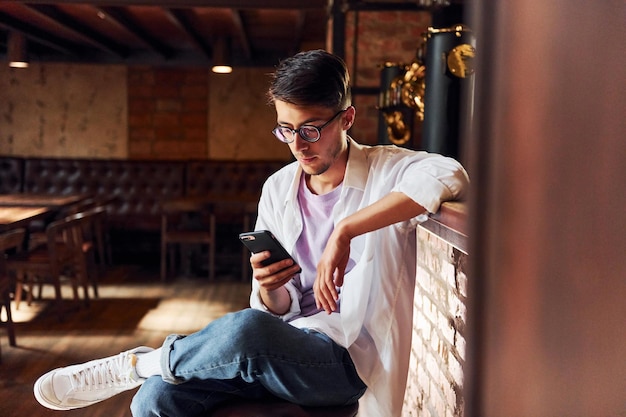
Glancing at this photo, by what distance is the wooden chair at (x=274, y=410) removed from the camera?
1504mm

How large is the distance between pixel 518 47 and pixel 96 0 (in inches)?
220

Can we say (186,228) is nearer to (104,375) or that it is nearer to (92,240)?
(92,240)

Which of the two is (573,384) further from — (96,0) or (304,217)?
(96,0)

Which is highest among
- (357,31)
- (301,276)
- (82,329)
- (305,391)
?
(357,31)

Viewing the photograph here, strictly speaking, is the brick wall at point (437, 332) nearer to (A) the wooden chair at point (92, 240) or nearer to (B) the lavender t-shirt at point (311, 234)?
(B) the lavender t-shirt at point (311, 234)

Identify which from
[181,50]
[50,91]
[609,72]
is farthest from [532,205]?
[50,91]

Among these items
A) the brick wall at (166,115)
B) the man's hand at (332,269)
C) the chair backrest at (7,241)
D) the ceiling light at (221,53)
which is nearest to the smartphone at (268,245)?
the man's hand at (332,269)

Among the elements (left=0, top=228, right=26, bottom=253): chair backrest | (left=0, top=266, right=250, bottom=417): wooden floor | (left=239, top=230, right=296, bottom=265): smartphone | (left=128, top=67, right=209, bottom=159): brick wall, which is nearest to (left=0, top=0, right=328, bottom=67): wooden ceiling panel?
(left=128, top=67, right=209, bottom=159): brick wall

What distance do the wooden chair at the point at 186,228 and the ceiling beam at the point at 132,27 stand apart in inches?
67.1

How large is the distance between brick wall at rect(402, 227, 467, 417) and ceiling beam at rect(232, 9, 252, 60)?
401 centimetres

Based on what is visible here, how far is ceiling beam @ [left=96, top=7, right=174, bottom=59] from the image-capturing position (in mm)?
5900

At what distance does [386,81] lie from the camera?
4156 mm

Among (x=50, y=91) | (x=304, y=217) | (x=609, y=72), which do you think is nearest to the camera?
(x=609, y=72)

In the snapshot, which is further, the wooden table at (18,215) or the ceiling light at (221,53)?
the ceiling light at (221,53)
